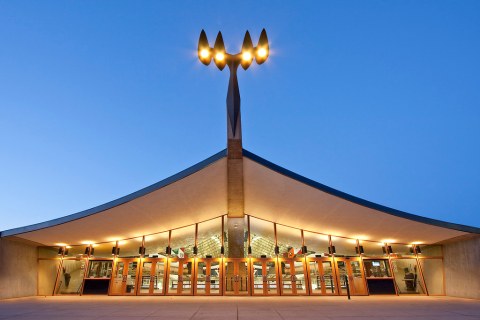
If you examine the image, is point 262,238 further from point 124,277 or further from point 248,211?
point 124,277

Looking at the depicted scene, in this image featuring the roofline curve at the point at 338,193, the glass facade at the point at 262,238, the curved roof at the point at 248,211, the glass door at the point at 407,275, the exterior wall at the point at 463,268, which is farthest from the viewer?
the glass facade at the point at 262,238

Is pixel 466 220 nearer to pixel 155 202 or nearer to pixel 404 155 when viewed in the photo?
pixel 404 155

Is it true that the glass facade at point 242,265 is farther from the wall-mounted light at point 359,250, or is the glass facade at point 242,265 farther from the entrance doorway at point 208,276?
the wall-mounted light at point 359,250

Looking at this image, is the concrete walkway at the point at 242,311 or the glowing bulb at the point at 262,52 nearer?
the concrete walkway at the point at 242,311

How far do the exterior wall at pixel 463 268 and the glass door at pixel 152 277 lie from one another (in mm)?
11196

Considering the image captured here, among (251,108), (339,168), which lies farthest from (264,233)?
(339,168)

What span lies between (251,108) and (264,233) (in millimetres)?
129864

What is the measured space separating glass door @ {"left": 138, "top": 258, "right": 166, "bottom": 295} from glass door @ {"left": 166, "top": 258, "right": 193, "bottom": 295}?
307 mm

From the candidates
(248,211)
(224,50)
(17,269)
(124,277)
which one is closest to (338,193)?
(248,211)

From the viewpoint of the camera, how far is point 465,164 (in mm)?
117688

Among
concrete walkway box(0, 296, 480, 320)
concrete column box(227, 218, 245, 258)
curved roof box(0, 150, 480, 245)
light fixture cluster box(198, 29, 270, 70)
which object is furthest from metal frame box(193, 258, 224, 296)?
light fixture cluster box(198, 29, 270, 70)

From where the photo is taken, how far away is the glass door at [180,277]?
12406 millimetres

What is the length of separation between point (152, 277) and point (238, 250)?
371 centimetres

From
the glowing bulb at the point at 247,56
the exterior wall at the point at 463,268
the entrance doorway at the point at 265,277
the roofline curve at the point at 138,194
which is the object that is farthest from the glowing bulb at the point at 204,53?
the exterior wall at the point at 463,268
